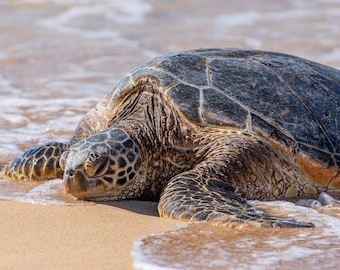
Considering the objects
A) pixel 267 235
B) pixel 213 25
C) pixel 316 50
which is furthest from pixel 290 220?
pixel 213 25

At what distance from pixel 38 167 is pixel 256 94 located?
61.4 inches

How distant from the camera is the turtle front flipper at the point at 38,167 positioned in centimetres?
490

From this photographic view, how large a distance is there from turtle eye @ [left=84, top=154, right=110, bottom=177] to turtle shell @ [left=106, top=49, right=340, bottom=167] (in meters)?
0.64

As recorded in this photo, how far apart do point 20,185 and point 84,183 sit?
0.82 m

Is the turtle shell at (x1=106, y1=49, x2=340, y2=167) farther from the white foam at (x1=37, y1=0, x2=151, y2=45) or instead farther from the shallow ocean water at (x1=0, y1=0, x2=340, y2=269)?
the white foam at (x1=37, y1=0, x2=151, y2=45)

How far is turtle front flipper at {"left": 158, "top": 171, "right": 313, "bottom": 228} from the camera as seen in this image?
143 inches

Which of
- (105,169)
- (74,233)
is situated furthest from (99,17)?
(74,233)

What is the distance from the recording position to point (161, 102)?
4.76m

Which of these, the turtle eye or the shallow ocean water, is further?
the turtle eye

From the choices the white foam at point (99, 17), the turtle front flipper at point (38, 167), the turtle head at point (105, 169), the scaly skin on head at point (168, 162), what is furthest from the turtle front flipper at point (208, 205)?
the white foam at point (99, 17)

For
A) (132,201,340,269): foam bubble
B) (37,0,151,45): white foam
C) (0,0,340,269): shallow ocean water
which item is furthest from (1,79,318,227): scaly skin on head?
(37,0,151,45): white foam

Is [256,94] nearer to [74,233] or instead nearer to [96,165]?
[96,165]

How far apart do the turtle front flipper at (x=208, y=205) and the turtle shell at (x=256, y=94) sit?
0.48 meters

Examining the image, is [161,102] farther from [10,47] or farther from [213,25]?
[213,25]
